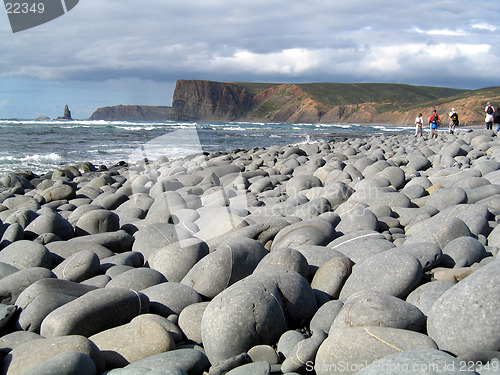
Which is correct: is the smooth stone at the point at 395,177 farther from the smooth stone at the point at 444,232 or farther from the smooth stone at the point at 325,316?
the smooth stone at the point at 325,316

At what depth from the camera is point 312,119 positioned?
11319cm

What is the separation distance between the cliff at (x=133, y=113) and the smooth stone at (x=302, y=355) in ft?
354

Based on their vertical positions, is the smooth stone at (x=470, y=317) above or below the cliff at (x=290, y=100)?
below

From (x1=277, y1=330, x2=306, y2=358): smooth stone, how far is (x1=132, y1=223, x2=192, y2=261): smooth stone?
7.24 ft

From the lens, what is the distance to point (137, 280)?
353 centimetres

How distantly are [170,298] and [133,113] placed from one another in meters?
119

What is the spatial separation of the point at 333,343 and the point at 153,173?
803 centimetres

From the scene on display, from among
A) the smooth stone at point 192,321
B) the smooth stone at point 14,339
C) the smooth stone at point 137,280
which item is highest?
the smooth stone at point 137,280

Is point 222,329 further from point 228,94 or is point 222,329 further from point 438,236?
point 228,94

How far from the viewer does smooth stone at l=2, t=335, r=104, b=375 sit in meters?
2.35

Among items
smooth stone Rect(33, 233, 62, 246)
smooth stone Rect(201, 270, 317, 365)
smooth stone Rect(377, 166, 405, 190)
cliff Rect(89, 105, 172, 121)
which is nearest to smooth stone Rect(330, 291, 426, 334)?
smooth stone Rect(201, 270, 317, 365)

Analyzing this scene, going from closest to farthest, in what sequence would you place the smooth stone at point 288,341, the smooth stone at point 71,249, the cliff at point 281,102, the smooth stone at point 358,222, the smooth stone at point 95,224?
the smooth stone at point 288,341 → the smooth stone at point 358,222 → the smooth stone at point 71,249 → the smooth stone at point 95,224 → the cliff at point 281,102

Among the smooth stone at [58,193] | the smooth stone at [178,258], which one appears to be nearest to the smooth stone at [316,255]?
the smooth stone at [178,258]

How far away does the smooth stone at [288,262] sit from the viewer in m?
3.21
